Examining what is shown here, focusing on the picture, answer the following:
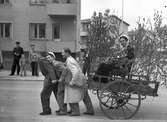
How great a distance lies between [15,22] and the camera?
32969 millimetres

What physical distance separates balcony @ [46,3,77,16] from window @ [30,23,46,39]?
4.15ft

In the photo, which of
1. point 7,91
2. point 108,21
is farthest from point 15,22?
point 108,21

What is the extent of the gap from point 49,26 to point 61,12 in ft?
4.64

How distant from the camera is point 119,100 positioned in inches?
409

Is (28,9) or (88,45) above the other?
(28,9)

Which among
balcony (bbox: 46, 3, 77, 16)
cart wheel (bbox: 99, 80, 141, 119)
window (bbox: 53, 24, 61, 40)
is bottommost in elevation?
cart wheel (bbox: 99, 80, 141, 119)

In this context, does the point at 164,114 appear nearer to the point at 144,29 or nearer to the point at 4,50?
the point at 144,29

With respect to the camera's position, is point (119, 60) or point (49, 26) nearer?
point (119, 60)

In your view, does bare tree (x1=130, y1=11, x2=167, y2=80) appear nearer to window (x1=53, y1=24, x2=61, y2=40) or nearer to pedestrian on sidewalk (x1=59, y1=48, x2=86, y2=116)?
pedestrian on sidewalk (x1=59, y1=48, x2=86, y2=116)

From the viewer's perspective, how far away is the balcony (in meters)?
33.2

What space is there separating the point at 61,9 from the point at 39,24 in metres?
2.03

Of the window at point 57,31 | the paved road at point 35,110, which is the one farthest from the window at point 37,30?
the paved road at point 35,110

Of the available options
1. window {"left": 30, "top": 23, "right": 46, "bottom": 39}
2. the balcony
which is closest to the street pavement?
the balcony

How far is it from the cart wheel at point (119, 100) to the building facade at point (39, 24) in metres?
22.1
